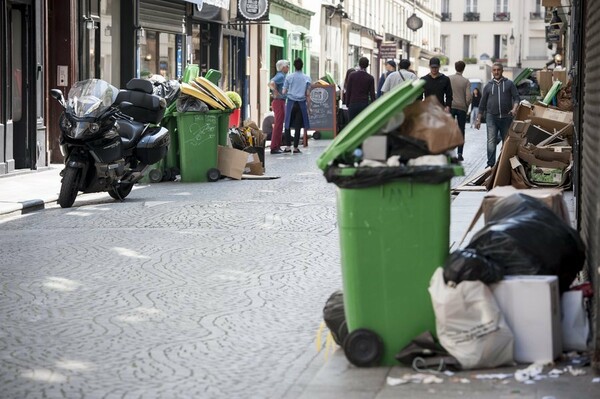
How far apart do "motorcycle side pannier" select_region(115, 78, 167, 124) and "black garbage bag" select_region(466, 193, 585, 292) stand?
34.5 ft

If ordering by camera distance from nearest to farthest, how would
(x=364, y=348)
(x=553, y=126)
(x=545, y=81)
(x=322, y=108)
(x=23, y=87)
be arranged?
(x=364, y=348) → (x=553, y=126) → (x=23, y=87) → (x=545, y=81) → (x=322, y=108)

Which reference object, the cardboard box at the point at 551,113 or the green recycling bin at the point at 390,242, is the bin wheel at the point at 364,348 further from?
the cardboard box at the point at 551,113

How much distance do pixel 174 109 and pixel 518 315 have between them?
13.2 meters

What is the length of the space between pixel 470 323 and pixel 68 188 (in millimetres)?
9410

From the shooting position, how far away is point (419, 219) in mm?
6605

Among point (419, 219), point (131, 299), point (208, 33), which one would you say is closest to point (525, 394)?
point (419, 219)

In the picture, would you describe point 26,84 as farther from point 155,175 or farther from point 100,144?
point 100,144

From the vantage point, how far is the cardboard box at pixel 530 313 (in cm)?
654

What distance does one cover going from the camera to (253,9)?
34156mm

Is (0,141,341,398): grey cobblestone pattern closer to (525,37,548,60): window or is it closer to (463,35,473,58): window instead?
(525,37,548,60): window

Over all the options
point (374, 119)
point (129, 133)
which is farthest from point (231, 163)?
point (374, 119)

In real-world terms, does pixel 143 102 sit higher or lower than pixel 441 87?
lower

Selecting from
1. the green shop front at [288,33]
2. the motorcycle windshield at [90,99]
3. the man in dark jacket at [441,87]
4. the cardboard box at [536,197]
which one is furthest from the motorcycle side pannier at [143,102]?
the green shop front at [288,33]

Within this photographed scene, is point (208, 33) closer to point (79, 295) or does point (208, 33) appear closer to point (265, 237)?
point (265, 237)
